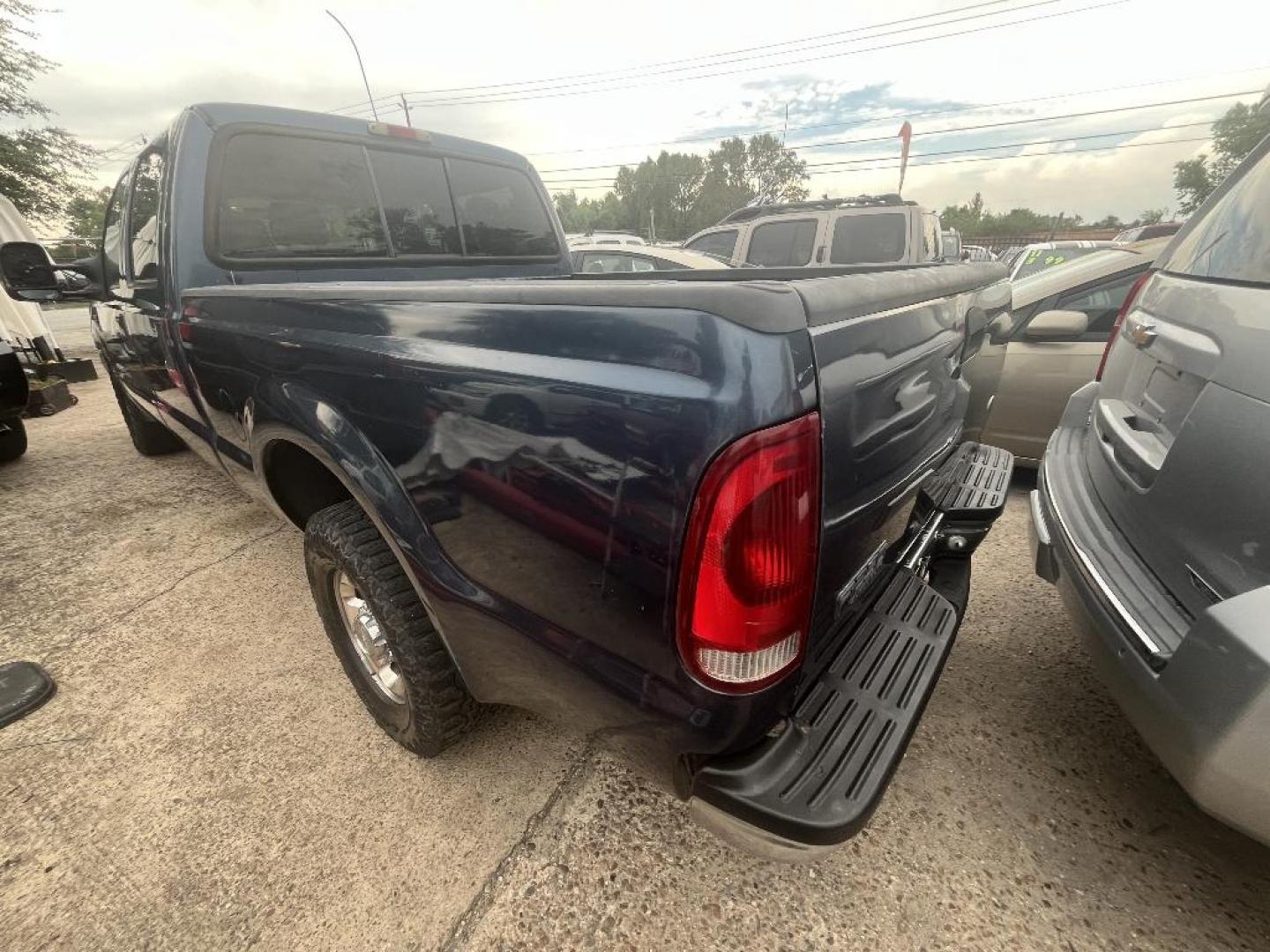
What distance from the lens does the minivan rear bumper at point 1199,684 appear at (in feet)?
3.24

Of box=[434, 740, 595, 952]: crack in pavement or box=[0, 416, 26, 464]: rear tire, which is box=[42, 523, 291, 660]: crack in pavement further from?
box=[0, 416, 26, 464]: rear tire

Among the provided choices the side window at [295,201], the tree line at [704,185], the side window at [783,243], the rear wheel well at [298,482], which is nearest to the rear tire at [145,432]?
the side window at [295,201]

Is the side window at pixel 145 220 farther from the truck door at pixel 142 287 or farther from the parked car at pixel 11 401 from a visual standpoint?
the parked car at pixel 11 401

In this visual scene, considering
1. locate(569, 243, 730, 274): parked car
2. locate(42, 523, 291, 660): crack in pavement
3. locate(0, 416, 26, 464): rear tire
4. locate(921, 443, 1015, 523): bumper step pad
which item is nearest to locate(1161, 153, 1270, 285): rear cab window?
locate(921, 443, 1015, 523): bumper step pad

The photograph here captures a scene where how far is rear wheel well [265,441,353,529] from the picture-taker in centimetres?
203

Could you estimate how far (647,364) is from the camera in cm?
92

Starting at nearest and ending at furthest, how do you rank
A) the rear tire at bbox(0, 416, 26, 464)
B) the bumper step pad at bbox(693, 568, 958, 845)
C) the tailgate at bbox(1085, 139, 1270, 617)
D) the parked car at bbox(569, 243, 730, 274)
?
the bumper step pad at bbox(693, 568, 958, 845), the tailgate at bbox(1085, 139, 1270, 617), the rear tire at bbox(0, 416, 26, 464), the parked car at bbox(569, 243, 730, 274)

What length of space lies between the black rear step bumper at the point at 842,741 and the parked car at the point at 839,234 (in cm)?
595

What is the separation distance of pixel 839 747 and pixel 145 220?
3462 mm

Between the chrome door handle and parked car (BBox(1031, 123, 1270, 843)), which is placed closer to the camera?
parked car (BBox(1031, 123, 1270, 843))

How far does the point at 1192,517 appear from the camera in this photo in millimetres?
1300

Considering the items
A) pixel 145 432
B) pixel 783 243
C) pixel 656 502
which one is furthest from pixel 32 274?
pixel 783 243

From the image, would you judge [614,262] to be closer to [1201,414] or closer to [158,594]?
[158,594]

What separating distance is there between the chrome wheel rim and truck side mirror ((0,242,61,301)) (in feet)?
8.81
